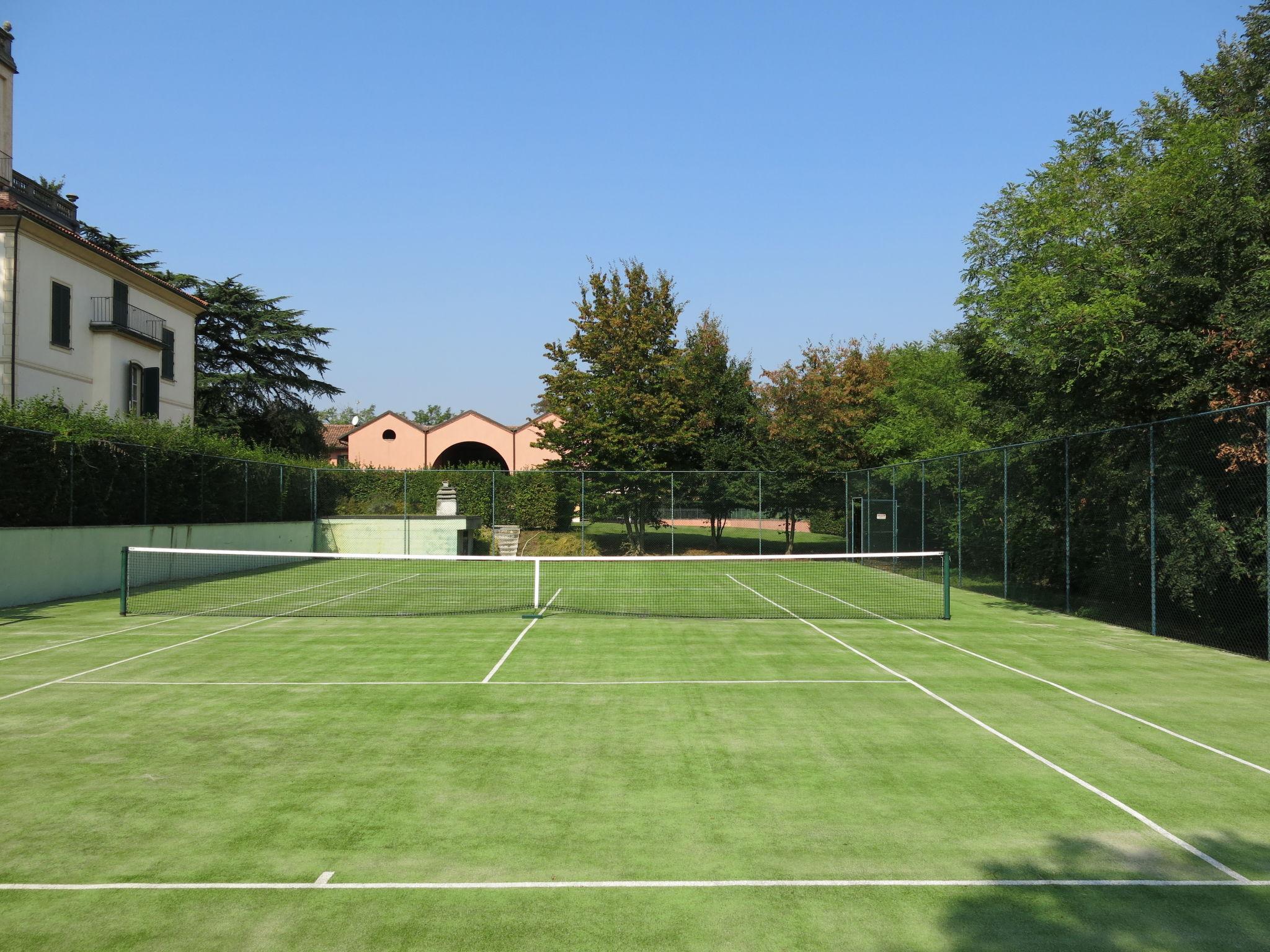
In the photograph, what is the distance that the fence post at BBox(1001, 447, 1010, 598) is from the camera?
2095 cm

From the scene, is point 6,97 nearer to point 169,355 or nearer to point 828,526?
point 169,355

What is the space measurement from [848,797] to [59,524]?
18.4m

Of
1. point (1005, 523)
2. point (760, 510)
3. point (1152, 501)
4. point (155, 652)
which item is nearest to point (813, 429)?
point (760, 510)

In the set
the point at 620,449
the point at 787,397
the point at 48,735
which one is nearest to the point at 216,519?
the point at 620,449

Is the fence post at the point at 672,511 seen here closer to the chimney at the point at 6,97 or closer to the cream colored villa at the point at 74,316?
the cream colored villa at the point at 74,316

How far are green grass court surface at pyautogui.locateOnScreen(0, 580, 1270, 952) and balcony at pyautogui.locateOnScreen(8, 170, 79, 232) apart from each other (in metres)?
25.6

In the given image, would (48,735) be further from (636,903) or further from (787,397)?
(787,397)

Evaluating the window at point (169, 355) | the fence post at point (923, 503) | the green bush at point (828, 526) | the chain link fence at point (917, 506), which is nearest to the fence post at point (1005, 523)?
the chain link fence at point (917, 506)

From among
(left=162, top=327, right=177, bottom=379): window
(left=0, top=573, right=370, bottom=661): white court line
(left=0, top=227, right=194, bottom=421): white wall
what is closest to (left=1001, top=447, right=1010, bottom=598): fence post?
(left=0, top=573, right=370, bottom=661): white court line

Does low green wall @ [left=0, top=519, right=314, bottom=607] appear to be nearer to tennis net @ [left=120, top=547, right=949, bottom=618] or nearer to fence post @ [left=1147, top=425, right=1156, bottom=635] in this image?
tennis net @ [left=120, top=547, right=949, bottom=618]

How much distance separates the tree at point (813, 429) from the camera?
36.6 metres

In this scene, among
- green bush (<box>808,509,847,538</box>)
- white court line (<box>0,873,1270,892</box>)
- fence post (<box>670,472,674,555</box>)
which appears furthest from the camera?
green bush (<box>808,509,847,538</box>)

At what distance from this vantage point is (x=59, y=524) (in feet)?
63.4

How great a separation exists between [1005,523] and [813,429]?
16779 mm
